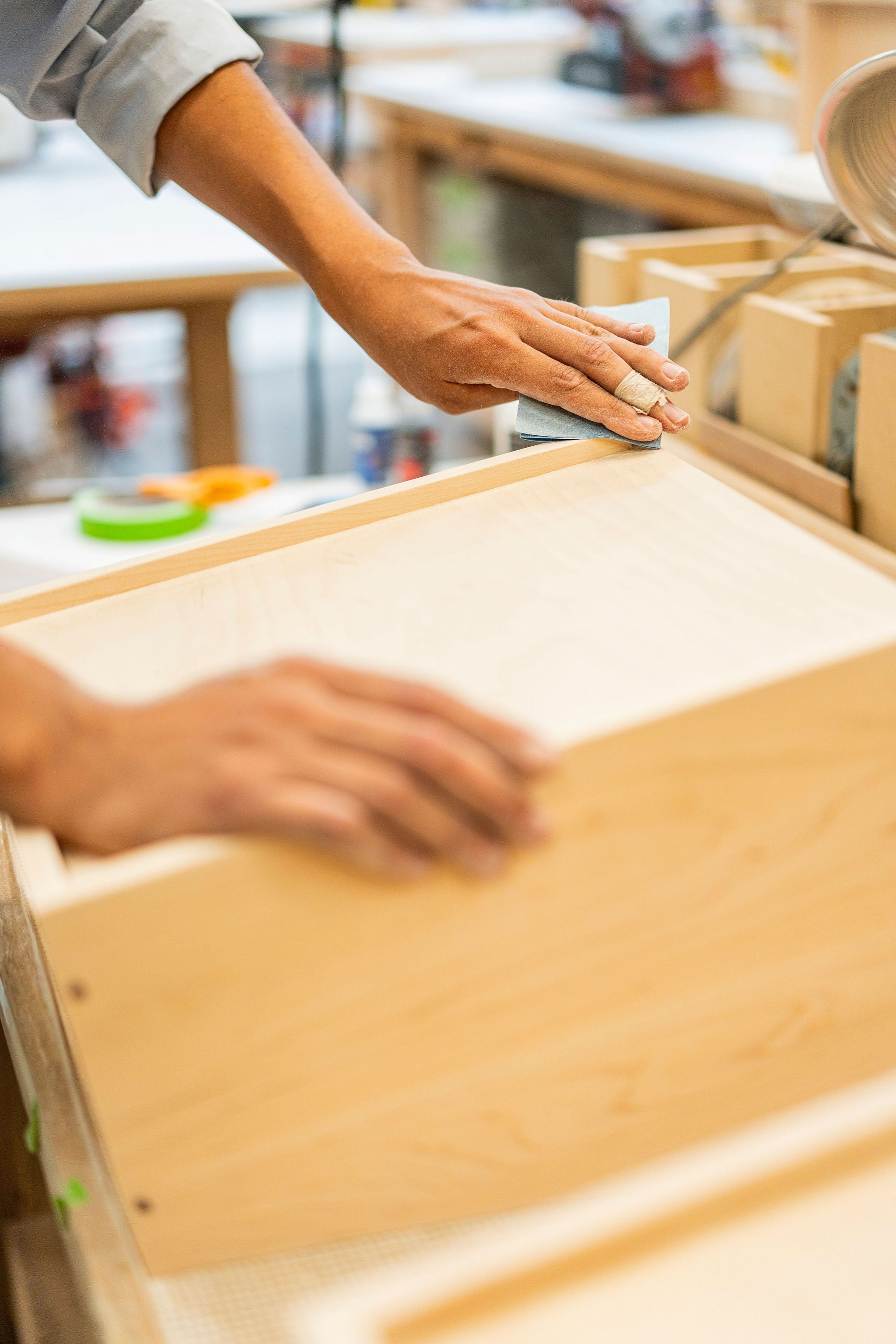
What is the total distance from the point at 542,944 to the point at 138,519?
1.10 meters

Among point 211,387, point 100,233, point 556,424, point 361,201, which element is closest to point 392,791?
point 556,424

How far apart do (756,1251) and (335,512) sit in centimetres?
55

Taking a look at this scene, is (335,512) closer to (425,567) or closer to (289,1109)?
(425,567)

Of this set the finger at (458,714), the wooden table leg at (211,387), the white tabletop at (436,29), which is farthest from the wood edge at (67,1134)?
the white tabletop at (436,29)

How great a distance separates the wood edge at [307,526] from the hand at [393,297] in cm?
5

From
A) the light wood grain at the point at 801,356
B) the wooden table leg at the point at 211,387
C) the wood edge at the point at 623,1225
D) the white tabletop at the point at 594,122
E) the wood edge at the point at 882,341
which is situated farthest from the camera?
the white tabletop at the point at 594,122

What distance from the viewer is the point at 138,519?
1518 millimetres

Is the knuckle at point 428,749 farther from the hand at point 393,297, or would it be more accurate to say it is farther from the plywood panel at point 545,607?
the hand at point 393,297

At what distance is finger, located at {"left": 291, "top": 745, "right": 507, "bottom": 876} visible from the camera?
480mm

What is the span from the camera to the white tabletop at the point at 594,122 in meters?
2.46

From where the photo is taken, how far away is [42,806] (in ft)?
Answer: 1.80

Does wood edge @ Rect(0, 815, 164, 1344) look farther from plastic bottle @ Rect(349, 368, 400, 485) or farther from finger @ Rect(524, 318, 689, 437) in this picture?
plastic bottle @ Rect(349, 368, 400, 485)

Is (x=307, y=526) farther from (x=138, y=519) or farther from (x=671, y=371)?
(x=138, y=519)

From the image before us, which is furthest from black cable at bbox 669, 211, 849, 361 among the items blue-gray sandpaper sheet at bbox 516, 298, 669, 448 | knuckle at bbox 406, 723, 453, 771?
knuckle at bbox 406, 723, 453, 771
